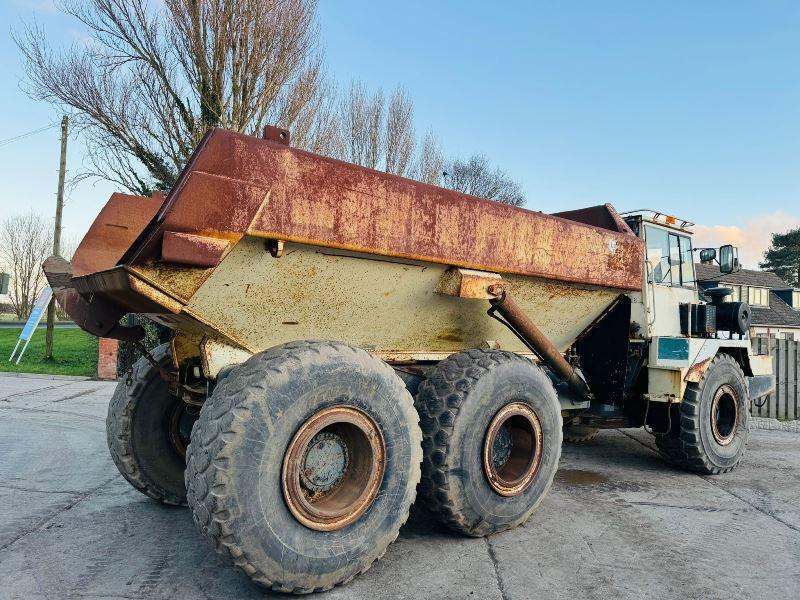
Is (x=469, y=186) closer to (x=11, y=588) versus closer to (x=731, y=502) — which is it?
(x=731, y=502)

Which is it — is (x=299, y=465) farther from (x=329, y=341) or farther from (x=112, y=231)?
(x=112, y=231)

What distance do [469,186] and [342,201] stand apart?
32.3 meters

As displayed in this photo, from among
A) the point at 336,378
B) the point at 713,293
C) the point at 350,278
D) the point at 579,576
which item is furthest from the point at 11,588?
the point at 713,293

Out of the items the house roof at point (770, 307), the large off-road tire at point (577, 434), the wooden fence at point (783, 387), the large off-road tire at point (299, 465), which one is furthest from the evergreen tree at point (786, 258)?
the large off-road tire at point (299, 465)

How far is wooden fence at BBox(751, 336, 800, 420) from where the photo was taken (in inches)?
390

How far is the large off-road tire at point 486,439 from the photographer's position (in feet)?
10.8

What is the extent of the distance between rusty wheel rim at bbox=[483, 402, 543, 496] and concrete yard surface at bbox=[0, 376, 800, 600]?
35 cm

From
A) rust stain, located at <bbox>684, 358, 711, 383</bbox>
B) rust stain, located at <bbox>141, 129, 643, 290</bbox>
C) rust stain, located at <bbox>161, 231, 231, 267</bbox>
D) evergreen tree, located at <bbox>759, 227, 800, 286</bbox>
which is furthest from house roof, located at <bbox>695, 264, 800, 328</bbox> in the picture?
rust stain, located at <bbox>161, 231, 231, 267</bbox>

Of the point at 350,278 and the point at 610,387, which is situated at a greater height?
the point at 350,278

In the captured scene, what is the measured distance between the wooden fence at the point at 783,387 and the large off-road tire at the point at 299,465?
30.9 feet

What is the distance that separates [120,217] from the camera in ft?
12.9

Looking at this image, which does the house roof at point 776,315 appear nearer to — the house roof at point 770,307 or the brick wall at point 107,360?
the house roof at point 770,307

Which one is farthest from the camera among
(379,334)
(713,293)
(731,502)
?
(713,293)

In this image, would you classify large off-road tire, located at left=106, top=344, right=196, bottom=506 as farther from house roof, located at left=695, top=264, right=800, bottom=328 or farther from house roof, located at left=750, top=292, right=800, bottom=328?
house roof, located at left=750, top=292, right=800, bottom=328
